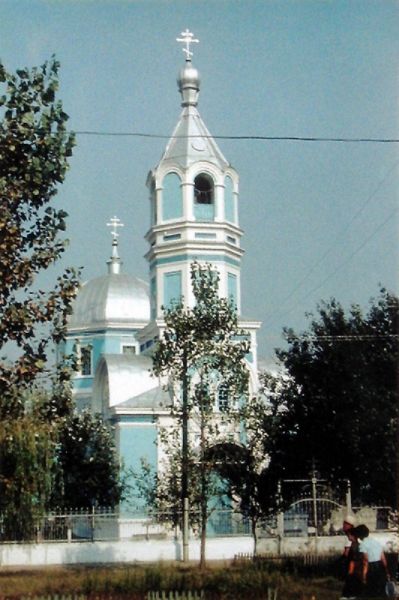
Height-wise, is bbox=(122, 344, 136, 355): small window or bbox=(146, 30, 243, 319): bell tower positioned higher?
bbox=(146, 30, 243, 319): bell tower

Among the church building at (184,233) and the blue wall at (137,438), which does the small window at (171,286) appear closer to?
the church building at (184,233)

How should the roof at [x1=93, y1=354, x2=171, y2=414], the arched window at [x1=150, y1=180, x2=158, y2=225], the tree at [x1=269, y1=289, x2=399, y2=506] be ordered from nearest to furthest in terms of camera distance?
the tree at [x1=269, y1=289, x2=399, y2=506] < the roof at [x1=93, y1=354, x2=171, y2=414] < the arched window at [x1=150, y1=180, x2=158, y2=225]

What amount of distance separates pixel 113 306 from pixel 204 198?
13046mm

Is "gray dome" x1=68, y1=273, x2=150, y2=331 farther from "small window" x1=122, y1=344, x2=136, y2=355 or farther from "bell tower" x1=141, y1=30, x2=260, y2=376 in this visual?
"bell tower" x1=141, y1=30, x2=260, y2=376

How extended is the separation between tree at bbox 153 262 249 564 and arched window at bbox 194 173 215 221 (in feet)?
32.2

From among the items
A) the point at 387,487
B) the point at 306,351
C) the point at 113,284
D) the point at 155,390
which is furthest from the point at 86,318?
the point at 387,487

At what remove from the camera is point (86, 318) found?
133 ft

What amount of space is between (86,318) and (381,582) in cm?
3118

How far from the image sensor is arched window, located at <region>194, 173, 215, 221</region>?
2756 centimetres

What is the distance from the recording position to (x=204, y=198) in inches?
1105

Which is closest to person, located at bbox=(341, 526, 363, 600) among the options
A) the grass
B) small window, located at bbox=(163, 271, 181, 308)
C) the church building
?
the grass

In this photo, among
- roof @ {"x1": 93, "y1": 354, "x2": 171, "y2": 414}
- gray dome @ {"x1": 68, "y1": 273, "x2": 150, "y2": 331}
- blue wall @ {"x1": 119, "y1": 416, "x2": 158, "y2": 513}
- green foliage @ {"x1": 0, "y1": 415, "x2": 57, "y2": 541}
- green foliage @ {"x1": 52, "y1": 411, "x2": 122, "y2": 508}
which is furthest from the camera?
gray dome @ {"x1": 68, "y1": 273, "x2": 150, "y2": 331}

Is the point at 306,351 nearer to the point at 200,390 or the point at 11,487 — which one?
the point at 200,390

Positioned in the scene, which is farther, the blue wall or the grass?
the blue wall
